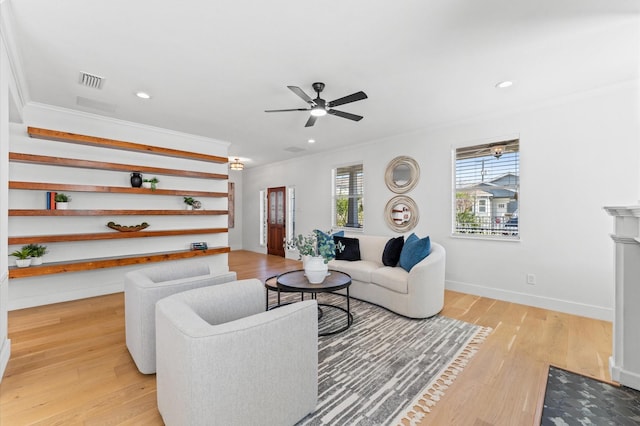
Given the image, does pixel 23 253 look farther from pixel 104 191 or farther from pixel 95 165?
pixel 95 165

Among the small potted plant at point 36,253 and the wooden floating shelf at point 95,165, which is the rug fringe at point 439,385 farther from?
the wooden floating shelf at point 95,165

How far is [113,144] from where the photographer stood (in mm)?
4199

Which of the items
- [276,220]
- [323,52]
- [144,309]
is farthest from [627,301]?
[276,220]

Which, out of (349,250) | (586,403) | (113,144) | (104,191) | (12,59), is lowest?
(586,403)

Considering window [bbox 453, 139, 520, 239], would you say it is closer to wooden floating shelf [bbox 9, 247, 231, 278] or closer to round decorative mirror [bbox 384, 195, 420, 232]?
round decorative mirror [bbox 384, 195, 420, 232]

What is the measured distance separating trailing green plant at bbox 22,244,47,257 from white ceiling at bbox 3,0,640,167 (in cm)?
187

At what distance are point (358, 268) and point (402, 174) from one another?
7.00 ft

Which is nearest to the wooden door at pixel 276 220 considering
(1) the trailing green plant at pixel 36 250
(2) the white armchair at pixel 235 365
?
(1) the trailing green plant at pixel 36 250

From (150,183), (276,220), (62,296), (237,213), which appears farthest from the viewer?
(237,213)

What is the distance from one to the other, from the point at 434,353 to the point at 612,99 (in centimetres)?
343

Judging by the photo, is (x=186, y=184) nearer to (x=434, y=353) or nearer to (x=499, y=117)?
(x=434, y=353)

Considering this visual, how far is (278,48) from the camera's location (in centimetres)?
246

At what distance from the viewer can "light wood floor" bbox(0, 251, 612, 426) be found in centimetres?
176

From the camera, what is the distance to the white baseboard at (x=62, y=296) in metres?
3.62
